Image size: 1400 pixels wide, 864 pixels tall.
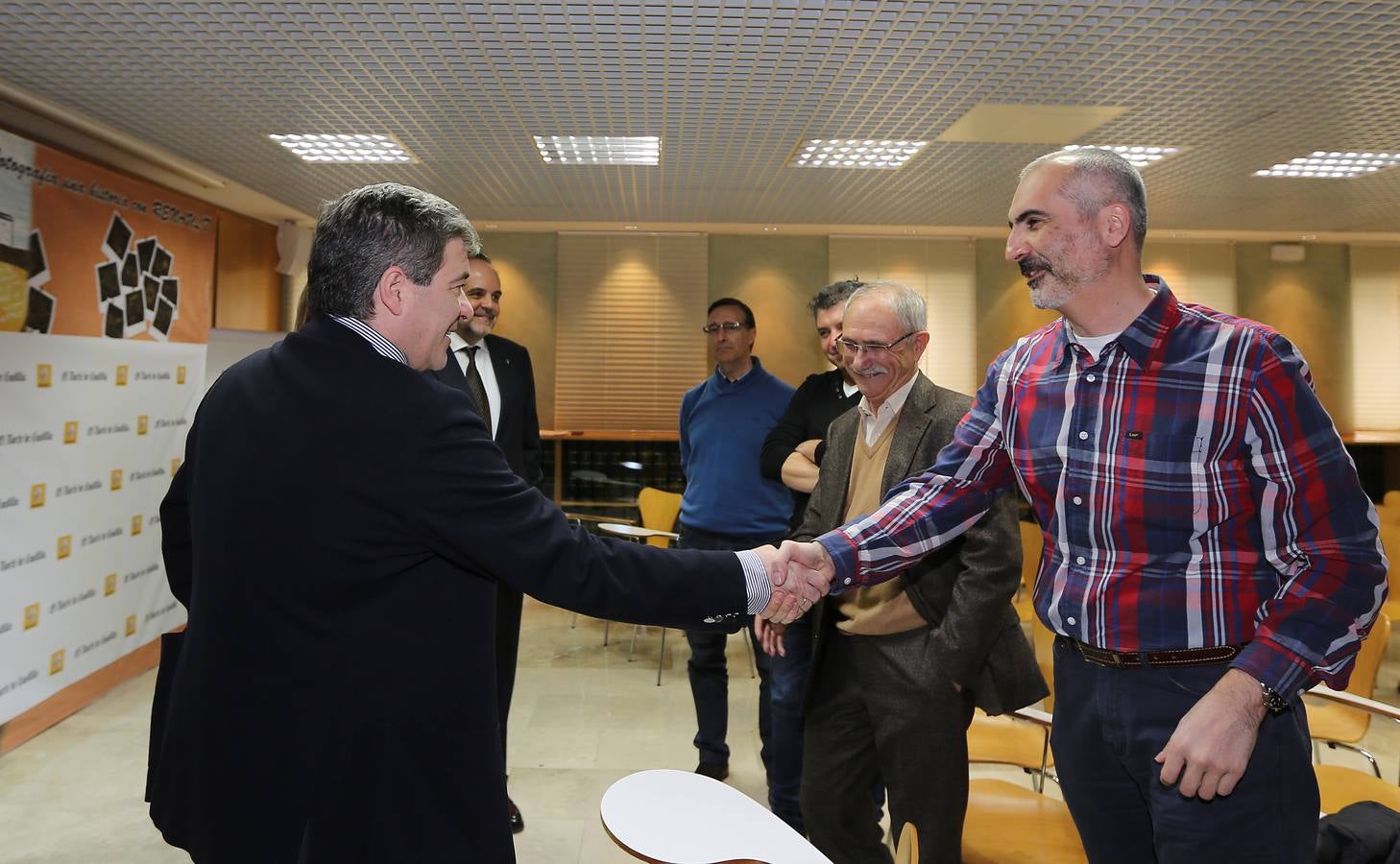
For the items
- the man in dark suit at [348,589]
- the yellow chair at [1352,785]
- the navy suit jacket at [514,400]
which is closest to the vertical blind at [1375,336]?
the yellow chair at [1352,785]

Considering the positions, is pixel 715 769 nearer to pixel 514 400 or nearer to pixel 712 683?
pixel 712 683

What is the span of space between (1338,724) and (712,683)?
228 centimetres

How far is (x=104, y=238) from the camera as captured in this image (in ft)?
15.7

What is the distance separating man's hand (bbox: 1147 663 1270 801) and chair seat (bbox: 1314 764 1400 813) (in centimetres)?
143

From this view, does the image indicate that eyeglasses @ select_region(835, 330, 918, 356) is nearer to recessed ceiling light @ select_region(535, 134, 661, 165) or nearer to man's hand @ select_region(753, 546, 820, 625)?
man's hand @ select_region(753, 546, 820, 625)

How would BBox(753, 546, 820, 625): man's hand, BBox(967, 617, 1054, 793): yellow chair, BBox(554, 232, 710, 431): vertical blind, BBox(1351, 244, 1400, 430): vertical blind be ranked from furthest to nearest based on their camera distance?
BBox(1351, 244, 1400, 430): vertical blind
BBox(554, 232, 710, 431): vertical blind
BBox(967, 617, 1054, 793): yellow chair
BBox(753, 546, 820, 625): man's hand

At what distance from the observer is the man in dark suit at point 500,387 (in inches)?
124

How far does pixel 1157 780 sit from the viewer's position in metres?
1.50

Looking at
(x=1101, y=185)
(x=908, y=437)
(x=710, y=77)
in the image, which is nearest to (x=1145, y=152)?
(x=710, y=77)

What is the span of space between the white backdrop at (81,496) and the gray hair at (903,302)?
12.5ft

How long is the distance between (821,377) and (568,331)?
6166 mm

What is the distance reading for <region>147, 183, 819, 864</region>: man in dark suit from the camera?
140cm

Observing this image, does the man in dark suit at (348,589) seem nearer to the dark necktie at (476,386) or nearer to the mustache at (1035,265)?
the mustache at (1035,265)

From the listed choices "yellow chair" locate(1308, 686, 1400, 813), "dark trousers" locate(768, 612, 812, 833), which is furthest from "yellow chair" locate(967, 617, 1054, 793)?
"yellow chair" locate(1308, 686, 1400, 813)
